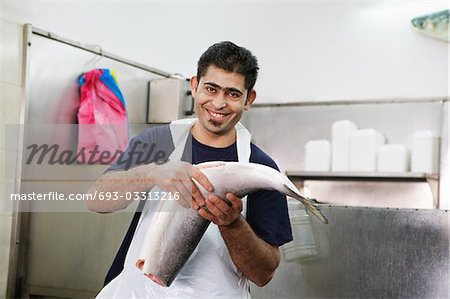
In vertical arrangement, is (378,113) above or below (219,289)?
above

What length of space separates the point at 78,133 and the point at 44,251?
710mm

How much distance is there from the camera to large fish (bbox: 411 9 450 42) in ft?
13.3

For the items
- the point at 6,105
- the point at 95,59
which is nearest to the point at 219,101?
the point at 6,105

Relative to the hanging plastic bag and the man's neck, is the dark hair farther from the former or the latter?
the hanging plastic bag

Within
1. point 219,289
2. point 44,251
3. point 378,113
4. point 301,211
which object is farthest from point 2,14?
point 378,113

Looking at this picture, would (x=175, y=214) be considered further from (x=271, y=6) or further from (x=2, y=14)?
(x=271, y=6)

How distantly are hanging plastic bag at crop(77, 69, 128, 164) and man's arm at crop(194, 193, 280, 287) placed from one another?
195cm

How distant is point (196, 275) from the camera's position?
182 centimetres

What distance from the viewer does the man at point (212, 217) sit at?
5.54 feet

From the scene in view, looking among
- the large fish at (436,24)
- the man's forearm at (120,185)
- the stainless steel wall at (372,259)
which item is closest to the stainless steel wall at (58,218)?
the stainless steel wall at (372,259)

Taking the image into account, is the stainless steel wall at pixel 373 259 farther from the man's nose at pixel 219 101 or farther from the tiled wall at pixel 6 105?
the tiled wall at pixel 6 105

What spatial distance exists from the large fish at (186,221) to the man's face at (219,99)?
18 cm

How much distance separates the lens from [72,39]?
12.2ft

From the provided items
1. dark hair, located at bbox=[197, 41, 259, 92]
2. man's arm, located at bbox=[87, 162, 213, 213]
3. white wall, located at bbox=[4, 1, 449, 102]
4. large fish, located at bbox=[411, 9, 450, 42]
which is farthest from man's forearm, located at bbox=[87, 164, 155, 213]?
large fish, located at bbox=[411, 9, 450, 42]
